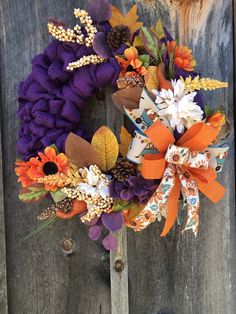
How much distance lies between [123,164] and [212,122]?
0.61 ft

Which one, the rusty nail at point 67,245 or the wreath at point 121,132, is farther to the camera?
the rusty nail at point 67,245

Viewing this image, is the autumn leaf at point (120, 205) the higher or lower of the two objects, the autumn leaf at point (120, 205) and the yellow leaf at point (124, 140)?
the lower

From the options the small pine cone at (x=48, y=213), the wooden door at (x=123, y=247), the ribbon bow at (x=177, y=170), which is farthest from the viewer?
the wooden door at (x=123, y=247)

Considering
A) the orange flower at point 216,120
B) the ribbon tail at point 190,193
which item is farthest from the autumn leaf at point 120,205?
the orange flower at point 216,120

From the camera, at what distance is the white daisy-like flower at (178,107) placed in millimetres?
886

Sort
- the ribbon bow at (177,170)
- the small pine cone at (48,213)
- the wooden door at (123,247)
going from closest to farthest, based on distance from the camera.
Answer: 1. the ribbon bow at (177,170)
2. the small pine cone at (48,213)
3. the wooden door at (123,247)

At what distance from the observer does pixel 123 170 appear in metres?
0.96

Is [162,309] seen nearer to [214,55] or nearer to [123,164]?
[123,164]

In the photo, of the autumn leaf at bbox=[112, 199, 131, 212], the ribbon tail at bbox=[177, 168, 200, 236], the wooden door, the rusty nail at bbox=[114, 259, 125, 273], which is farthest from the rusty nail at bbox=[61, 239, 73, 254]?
the ribbon tail at bbox=[177, 168, 200, 236]

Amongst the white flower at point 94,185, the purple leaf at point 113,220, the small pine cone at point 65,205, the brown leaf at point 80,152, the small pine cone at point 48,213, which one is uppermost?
the brown leaf at point 80,152

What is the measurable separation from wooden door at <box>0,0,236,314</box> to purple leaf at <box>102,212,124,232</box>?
15cm

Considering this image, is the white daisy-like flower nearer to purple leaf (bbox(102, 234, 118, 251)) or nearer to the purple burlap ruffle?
the purple burlap ruffle

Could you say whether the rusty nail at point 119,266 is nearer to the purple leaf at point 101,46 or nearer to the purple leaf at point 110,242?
the purple leaf at point 110,242

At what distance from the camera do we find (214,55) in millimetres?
1128
